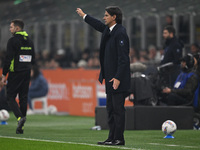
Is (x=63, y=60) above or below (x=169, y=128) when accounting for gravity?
above

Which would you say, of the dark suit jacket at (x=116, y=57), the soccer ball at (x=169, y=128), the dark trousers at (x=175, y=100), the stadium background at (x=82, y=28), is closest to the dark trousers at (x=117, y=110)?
the dark suit jacket at (x=116, y=57)

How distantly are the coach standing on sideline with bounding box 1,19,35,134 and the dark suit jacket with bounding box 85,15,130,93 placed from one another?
2883 millimetres

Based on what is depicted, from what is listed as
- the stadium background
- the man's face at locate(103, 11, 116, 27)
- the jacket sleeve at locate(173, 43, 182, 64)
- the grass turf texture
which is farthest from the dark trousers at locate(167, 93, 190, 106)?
the stadium background

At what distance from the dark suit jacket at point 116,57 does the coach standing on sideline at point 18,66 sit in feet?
9.46

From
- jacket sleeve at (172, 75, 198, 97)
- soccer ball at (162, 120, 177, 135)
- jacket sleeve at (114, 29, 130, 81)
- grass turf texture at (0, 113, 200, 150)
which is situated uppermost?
jacket sleeve at (114, 29, 130, 81)

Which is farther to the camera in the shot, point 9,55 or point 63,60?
point 63,60

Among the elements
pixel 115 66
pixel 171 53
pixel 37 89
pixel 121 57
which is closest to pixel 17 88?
pixel 115 66

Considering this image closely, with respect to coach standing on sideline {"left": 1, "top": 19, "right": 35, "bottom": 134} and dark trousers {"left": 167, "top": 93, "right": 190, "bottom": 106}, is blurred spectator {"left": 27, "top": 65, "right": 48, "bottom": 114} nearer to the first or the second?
dark trousers {"left": 167, "top": 93, "right": 190, "bottom": 106}

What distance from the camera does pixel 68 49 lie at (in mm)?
32438

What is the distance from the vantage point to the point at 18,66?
11867mm

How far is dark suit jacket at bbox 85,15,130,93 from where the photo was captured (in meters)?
9.02

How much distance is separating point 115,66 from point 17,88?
3.26 metres

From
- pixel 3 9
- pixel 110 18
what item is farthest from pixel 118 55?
pixel 3 9

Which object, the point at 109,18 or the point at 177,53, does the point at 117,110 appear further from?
the point at 177,53
